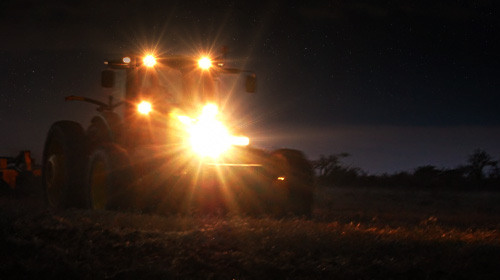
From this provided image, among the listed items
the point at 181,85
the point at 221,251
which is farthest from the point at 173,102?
the point at 221,251

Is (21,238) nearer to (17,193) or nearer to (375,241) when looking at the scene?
(375,241)

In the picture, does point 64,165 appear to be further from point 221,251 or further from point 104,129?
point 221,251

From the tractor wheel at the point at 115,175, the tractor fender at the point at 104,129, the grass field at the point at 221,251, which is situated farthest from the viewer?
the tractor fender at the point at 104,129

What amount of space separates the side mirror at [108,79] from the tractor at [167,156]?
0.7 inches

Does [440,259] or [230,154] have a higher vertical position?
[230,154]

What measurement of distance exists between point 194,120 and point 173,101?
2.79 ft

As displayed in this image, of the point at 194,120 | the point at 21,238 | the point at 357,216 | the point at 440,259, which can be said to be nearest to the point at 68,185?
the point at 194,120

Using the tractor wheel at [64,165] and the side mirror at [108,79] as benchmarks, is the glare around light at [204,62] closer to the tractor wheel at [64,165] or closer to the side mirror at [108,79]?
the side mirror at [108,79]

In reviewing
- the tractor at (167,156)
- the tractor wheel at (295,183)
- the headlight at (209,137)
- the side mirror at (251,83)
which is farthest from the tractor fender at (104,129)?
the tractor wheel at (295,183)

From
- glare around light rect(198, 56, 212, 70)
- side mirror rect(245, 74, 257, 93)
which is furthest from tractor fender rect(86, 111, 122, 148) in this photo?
side mirror rect(245, 74, 257, 93)

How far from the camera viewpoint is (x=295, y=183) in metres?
10.9

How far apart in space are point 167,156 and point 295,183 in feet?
7.49

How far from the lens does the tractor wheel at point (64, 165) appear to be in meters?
11.1

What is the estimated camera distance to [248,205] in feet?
35.5
